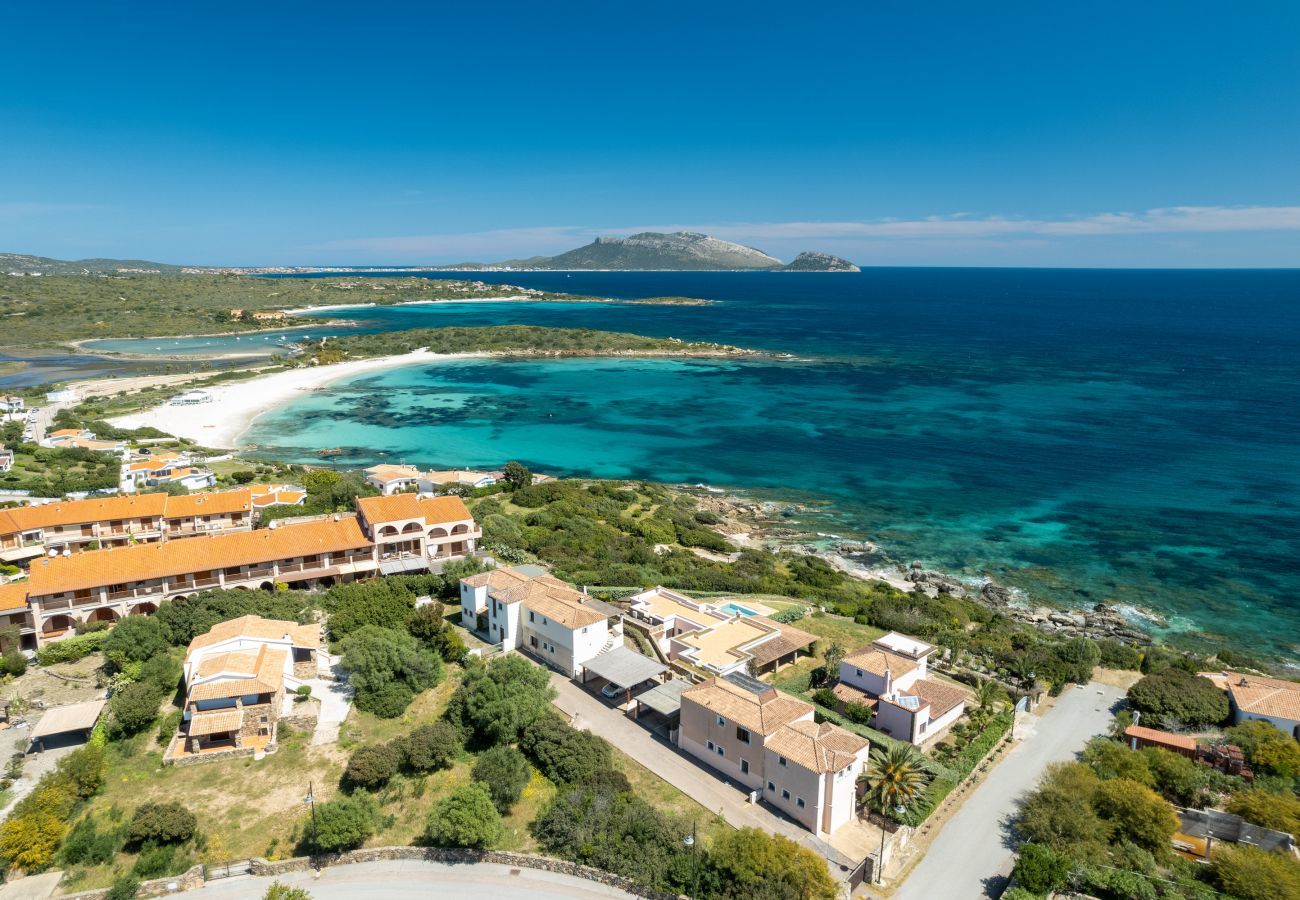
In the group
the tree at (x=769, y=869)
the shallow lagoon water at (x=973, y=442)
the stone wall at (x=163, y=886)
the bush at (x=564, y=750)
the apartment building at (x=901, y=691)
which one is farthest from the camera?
the shallow lagoon water at (x=973, y=442)

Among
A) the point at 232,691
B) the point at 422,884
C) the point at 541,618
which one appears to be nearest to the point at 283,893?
the point at 422,884

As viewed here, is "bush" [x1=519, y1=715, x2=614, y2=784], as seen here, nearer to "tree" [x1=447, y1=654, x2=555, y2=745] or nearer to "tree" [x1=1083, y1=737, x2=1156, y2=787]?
"tree" [x1=447, y1=654, x2=555, y2=745]

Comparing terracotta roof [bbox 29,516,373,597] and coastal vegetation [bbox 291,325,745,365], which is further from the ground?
coastal vegetation [bbox 291,325,745,365]

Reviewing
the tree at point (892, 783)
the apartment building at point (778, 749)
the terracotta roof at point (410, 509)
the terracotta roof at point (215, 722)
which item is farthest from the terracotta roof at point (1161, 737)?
the terracotta roof at point (410, 509)

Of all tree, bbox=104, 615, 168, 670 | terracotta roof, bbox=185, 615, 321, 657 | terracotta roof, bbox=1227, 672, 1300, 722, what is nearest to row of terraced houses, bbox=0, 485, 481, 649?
tree, bbox=104, 615, 168, 670

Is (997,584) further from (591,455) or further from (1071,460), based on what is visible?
(591,455)

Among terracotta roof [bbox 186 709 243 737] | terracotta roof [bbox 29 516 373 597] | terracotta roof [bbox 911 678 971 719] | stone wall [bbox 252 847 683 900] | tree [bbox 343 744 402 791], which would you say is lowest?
stone wall [bbox 252 847 683 900]

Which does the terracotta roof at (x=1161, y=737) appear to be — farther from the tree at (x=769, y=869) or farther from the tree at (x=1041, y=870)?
the tree at (x=769, y=869)

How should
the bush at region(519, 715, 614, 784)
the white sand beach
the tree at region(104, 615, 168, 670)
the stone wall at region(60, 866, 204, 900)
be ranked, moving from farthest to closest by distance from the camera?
the white sand beach
the tree at region(104, 615, 168, 670)
the bush at region(519, 715, 614, 784)
the stone wall at region(60, 866, 204, 900)
